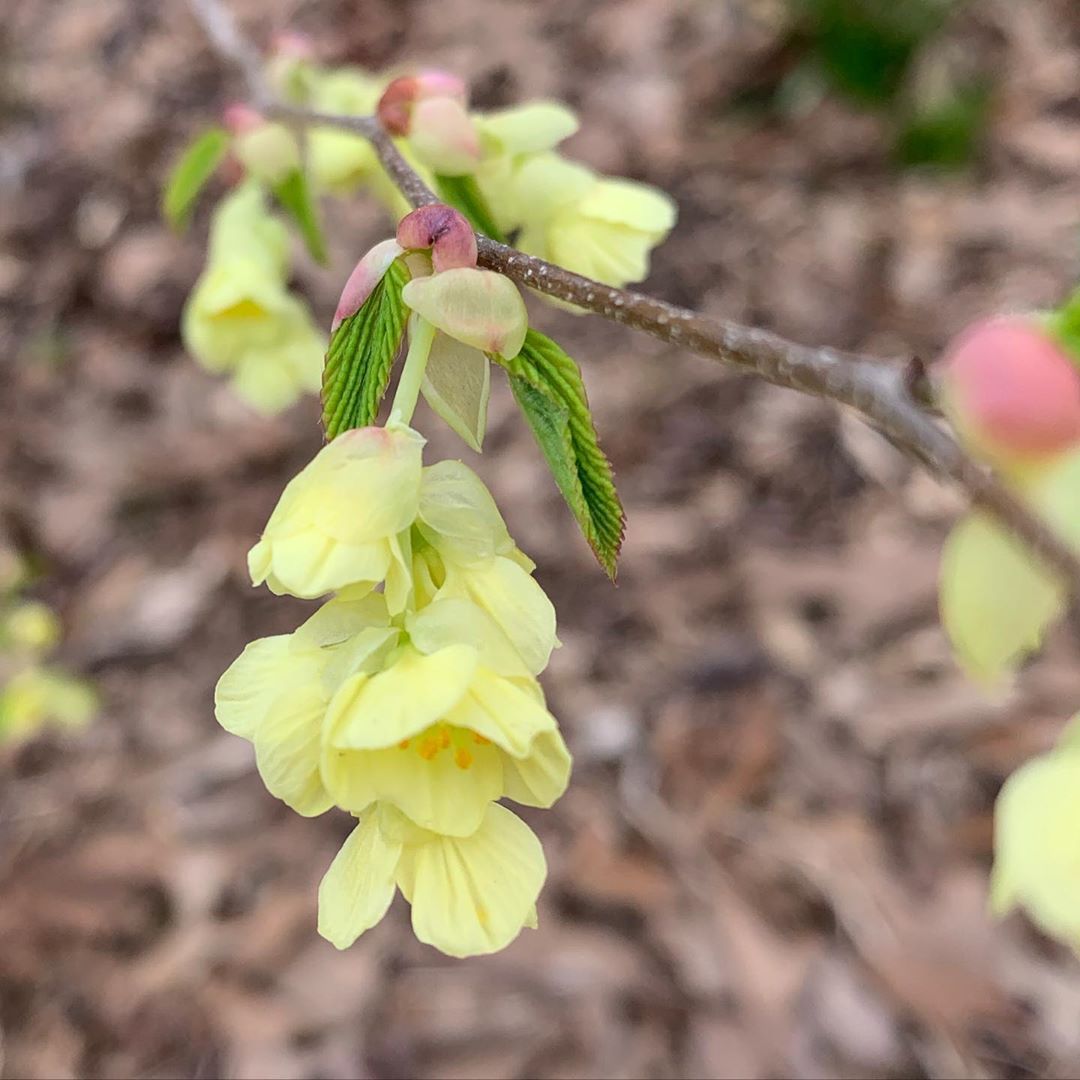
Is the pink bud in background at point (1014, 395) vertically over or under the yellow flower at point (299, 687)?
over

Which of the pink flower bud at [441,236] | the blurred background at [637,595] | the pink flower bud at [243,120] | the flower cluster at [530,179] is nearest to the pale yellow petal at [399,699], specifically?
the pink flower bud at [441,236]

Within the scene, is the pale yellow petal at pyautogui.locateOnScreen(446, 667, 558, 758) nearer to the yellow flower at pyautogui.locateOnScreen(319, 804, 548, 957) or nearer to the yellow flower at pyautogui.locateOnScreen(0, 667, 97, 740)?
the yellow flower at pyautogui.locateOnScreen(319, 804, 548, 957)

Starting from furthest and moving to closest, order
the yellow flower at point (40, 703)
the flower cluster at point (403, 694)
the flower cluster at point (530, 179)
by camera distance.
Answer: the yellow flower at point (40, 703)
the flower cluster at point (530, 179)
the flower cluster at point (403, 694)

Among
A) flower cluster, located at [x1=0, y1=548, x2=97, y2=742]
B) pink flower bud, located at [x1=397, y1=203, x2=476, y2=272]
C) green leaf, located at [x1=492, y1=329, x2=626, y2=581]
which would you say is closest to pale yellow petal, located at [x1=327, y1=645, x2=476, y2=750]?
green leaf, located at [x1=492, y1=329, x2=626, y2=581]

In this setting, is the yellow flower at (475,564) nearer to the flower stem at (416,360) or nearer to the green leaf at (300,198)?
the flower stem at (416,360)

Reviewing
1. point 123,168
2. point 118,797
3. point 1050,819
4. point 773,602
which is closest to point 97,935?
point 118,797
